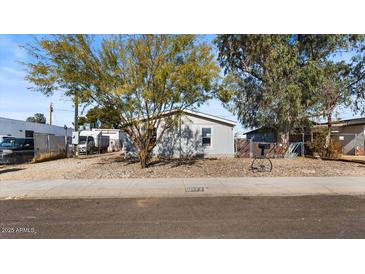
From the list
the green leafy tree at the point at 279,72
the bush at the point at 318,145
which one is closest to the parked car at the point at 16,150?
the green leafy tree at the point at 279,72

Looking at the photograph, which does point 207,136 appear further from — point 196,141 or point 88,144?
point 88,144

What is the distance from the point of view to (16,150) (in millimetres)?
17203

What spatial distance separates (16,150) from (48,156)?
2.04 meters

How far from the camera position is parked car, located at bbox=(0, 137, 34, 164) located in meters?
15.8

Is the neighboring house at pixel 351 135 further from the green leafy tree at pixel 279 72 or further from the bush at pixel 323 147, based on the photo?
the green leafy tree at pixel 279 72

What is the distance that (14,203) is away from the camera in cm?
734

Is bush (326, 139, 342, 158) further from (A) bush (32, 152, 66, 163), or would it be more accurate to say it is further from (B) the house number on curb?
(A) bush (32, 152, 66, 163)

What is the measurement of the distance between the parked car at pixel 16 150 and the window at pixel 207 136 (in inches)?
472

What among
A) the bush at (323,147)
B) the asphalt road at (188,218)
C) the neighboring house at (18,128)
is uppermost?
the neighboring house at (18,128)

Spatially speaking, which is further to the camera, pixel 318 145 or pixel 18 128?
pixel 18 128

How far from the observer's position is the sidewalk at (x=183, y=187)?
26.9 ft

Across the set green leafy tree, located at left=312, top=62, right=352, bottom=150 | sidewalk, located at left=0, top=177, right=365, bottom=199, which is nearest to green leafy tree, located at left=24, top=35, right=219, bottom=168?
sidewalk, located at left=0, top=177, right=365, bottom=199

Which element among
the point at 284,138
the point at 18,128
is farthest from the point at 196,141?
the point at 18,128

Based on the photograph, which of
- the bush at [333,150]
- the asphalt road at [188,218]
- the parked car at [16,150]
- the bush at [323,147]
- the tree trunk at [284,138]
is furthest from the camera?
the tree trunk at [284,138]
